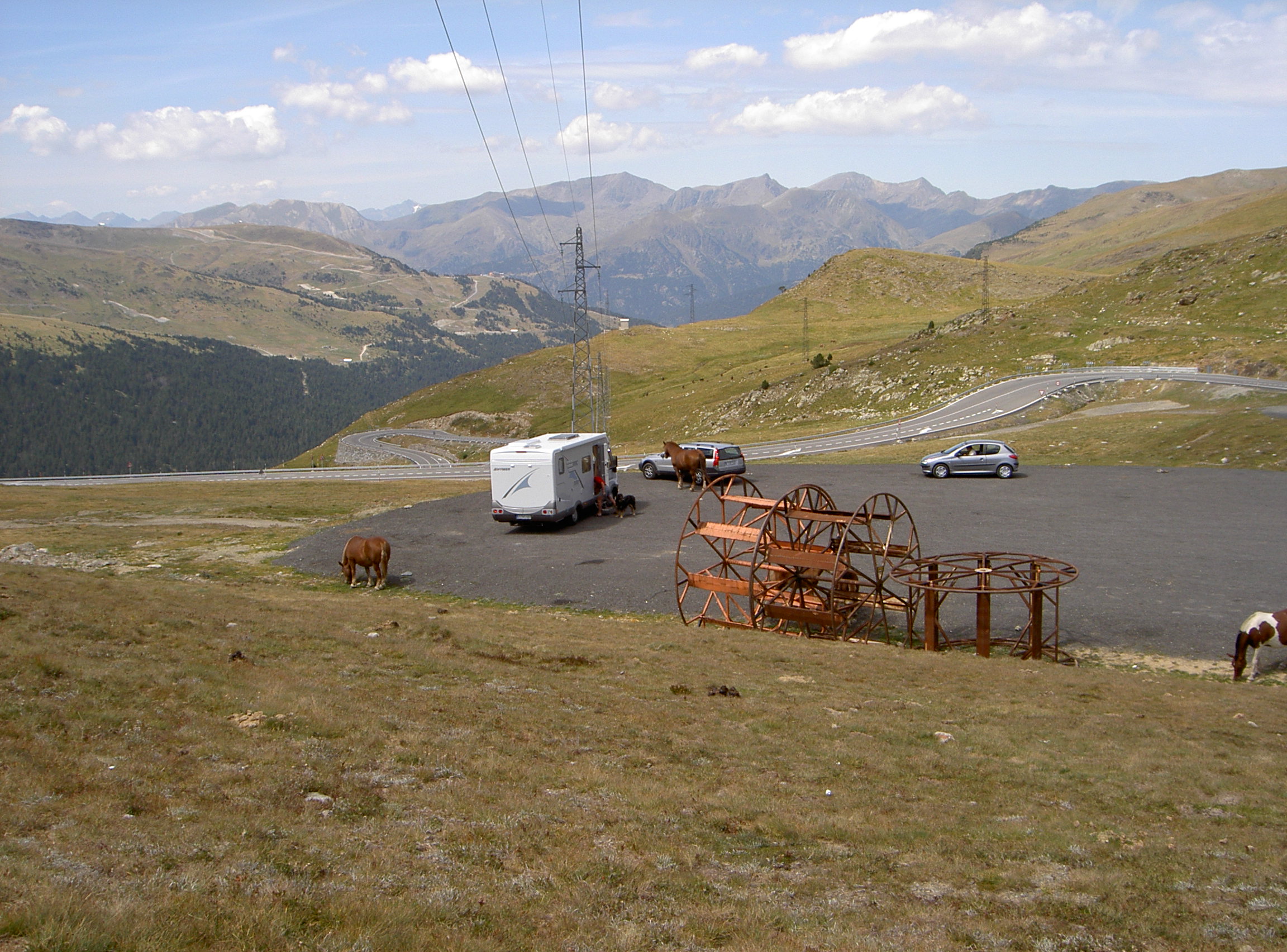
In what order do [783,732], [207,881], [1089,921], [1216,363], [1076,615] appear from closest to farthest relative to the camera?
1. [207,881]
2. [1089,921]
3. [783,732]
4. [1076,615]
5. [1216,363]

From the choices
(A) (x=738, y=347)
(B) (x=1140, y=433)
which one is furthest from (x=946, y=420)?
(A) (x=738, y=347)

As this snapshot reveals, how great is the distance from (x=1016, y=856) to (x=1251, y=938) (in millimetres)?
2065

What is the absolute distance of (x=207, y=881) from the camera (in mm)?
6562

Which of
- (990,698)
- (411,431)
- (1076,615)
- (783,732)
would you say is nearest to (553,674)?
(783,732)

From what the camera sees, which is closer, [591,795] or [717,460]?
[591,795]

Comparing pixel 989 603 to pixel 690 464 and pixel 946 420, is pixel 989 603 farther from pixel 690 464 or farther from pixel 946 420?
pixel 946 420

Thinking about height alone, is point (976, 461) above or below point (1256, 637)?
above

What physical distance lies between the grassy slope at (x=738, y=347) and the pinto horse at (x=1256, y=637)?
79119 millimetres

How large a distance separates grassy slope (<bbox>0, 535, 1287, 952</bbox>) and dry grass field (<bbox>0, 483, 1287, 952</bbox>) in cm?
4

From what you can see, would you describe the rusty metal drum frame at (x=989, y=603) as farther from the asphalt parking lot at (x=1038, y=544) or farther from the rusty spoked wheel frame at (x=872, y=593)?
the asphalt parking lot at (x=1038, y=544)

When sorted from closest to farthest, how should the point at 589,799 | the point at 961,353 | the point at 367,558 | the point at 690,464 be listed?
the point at 589,799 → the point at 367,558 → the point at 690,464 → the point at 961,353

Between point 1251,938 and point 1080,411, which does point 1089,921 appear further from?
point 1080,411

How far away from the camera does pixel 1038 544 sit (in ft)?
94.5

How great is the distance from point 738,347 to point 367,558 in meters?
130
